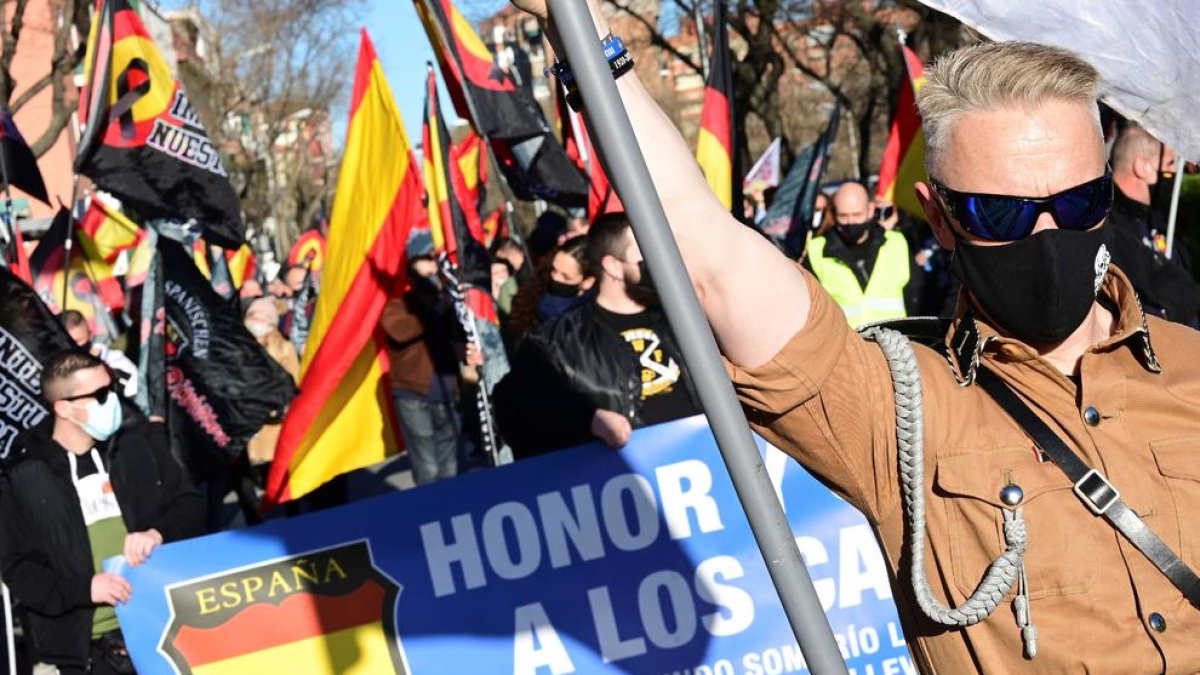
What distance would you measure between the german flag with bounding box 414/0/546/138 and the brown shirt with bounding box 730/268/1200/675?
6375mm

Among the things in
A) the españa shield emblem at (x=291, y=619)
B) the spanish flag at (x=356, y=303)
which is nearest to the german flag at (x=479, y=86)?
the spanish flag at (x=356, y=303)

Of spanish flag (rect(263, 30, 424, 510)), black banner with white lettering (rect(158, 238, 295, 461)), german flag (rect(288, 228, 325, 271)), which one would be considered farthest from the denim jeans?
german flag (rect(288, 228, 325, 271))

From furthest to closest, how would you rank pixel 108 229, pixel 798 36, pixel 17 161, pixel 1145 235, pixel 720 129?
pixel 798 36 → pixel 108 229 → pixel 17 161 → pixel 720 129 → pixel 1145 235

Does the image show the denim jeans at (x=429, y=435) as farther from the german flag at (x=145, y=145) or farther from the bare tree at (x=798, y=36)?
the bare tree at (x=798, y=36)

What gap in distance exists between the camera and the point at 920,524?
208cm

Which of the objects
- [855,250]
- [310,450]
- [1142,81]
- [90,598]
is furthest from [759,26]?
[1142,81]

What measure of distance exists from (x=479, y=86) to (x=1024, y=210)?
703 cm

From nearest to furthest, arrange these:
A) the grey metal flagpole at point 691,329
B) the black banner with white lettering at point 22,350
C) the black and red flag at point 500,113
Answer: the grey metal flagpole at point 691,329 < the black banner with white lettering at point 22,350 < the black and red flag at point 500,113

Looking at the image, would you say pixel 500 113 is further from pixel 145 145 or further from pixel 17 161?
pixel 17 161

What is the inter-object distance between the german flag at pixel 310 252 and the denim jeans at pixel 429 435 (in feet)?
34.8

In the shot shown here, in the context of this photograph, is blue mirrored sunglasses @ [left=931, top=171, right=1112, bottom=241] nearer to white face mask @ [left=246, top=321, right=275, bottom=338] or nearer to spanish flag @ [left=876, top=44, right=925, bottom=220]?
spanish flag @ [left=876, top=44, right=925, bottom=220]

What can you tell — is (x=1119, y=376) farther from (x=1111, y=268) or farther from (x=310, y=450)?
(x=310, y=450)

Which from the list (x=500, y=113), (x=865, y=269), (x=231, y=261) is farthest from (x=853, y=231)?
(x=231, y=261)

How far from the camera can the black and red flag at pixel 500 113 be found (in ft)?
27.1
